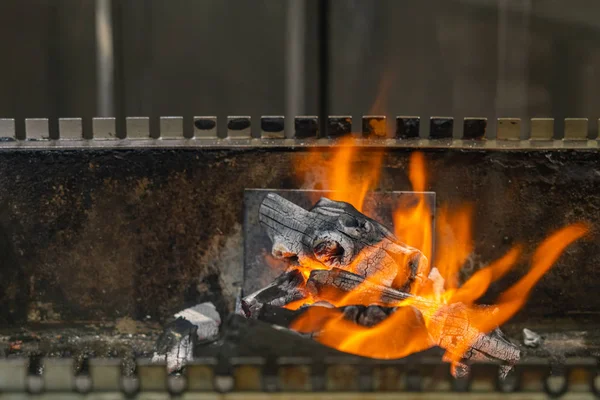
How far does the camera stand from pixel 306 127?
292 centimetres

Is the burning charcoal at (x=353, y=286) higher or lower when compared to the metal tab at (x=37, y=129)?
lower

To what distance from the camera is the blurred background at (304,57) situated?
330 centimetres

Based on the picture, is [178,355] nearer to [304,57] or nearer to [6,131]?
[6,131]

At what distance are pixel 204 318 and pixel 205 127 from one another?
88cm

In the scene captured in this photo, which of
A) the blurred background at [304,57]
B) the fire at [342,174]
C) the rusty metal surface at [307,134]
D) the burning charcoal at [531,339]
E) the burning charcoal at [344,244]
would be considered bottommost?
the burning charcoal at [531,339]

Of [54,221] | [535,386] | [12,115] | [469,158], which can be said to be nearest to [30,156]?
[54,221]

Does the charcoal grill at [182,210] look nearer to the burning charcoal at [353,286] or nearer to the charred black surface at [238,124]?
the charred black surface at [238,124]

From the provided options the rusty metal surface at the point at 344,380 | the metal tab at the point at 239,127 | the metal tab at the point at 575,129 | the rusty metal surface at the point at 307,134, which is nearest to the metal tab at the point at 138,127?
the rusty metal surface at the point at 307,134

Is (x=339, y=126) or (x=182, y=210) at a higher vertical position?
(x=339, y=126)

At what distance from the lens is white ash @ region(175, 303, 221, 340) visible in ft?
9.31

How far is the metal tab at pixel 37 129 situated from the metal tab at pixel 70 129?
0.07m

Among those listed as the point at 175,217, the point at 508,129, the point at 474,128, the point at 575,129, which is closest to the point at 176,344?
the point at 175,217

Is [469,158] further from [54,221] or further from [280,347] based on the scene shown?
[54,221]

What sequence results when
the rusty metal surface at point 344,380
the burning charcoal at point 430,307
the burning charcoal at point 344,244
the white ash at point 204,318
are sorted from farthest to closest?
the white ash at point 204,318
the burning charcoal at point 344,244
the burning charcoal at point 430,307
the rusty metal surface at point 344,380
